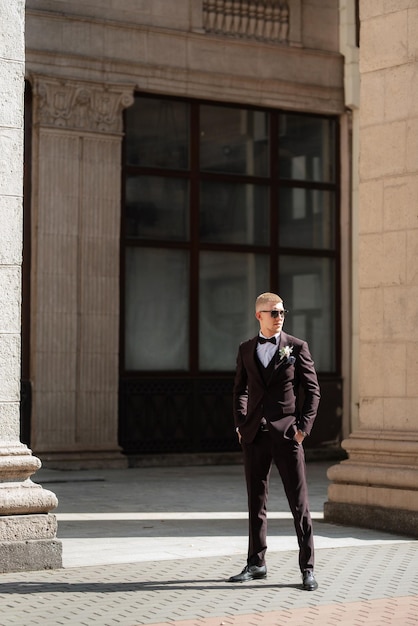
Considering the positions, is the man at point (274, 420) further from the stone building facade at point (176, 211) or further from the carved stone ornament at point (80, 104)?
the carved stone ornament at point (80, 104)

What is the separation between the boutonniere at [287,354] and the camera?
31.9ft

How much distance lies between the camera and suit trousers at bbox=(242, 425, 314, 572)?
31.7 ft

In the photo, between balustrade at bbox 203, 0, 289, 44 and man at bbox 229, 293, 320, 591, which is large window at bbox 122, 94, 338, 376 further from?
man at bbox 229, 293, 320, 591

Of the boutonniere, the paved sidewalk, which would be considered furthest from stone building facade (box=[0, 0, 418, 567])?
the boutonniere

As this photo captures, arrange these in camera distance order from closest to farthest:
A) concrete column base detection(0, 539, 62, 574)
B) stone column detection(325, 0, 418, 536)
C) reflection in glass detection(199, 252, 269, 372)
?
concrete column base detection(0, 539, 62, 574)
stone column detection(325, 0, 418, 536)
reflection in glass detection(199, 252, 269, 372)

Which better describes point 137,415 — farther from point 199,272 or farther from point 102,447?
point 199,272

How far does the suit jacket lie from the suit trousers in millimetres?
87

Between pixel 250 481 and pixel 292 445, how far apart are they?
Result: 1.45ft

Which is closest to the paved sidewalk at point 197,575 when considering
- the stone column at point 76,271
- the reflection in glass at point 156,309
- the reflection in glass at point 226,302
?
the stone column at point 76,271

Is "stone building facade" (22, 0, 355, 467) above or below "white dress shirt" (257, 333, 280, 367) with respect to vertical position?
above

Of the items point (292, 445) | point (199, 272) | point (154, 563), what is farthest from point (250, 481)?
point (199, 272)

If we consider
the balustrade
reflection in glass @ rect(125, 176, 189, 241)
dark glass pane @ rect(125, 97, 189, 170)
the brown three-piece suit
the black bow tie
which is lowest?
the brown three-piece suit

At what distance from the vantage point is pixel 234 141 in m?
23.1

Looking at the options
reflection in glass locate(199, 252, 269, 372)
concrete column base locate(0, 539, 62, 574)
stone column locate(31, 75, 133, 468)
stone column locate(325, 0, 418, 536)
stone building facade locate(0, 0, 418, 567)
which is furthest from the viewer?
reflection in glass locate(199, 252, 269, 372)
